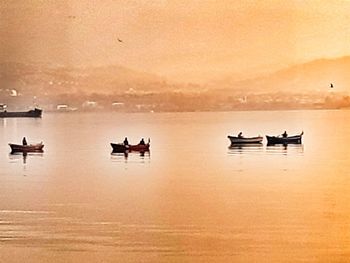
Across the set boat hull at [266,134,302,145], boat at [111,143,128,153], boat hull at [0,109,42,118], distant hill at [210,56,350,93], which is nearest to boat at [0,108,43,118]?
boat hull at [0,109,42,118]

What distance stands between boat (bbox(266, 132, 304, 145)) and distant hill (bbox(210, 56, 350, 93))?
104 millimetres

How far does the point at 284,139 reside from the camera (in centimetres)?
143

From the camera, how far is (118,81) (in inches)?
56.8

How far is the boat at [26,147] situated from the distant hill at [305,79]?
400mm

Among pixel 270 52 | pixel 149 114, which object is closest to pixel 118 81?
pixel 149 114

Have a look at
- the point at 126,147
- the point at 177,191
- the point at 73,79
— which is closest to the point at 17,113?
the point at 73,79

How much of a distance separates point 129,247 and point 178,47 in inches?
17.6

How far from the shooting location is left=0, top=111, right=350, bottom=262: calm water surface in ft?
4.47

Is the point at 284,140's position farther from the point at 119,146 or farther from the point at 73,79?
the point at 73,79

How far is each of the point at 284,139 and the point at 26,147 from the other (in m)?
0.56

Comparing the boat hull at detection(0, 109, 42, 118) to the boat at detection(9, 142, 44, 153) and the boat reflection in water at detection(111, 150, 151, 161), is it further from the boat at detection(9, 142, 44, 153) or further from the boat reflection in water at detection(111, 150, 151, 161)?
the boat reflection in water at detection(111, 150, 151, 161)

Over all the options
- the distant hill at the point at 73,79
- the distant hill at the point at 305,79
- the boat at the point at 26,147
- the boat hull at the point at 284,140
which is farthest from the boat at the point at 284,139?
the boat at the point at 26,147

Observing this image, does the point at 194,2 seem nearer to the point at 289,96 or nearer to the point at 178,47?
the point at 178,47

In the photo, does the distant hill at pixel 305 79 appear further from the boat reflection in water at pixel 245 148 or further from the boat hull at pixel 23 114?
the boat hull at pixel 23 114
